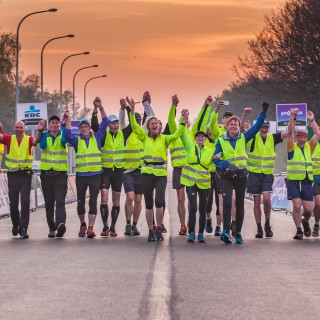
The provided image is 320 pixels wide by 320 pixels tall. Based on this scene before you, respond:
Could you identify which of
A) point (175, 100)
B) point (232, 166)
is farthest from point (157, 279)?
point (175, 100)

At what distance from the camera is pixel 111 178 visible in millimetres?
17453

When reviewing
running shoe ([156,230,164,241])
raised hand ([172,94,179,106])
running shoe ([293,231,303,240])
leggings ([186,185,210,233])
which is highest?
raised hand ([172,94,179,106])

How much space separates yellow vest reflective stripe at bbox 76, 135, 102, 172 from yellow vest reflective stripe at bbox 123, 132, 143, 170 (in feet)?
2.24

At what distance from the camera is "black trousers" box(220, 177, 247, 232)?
16.1m

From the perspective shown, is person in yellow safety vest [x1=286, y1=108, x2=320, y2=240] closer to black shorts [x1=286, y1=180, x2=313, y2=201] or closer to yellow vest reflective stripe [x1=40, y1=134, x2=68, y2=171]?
black shorts [x1=286, y1=180, x2=313, y2=201]

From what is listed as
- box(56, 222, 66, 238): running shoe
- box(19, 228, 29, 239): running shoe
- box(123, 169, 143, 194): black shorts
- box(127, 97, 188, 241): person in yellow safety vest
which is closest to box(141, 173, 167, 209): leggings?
box(127, 97, 188, 241): person in yellow safety vest

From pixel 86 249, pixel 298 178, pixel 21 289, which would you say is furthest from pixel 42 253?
pixel 298 178

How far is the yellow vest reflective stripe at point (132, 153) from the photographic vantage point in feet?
57.8

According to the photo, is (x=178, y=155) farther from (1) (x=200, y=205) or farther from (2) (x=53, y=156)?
(2) (x=53, y=156)

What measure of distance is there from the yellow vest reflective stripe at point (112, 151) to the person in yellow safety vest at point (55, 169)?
0.64m

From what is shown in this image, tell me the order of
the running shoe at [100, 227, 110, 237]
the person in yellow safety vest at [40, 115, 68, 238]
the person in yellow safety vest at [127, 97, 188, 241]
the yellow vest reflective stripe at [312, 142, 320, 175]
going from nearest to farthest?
the person in yellow safety vest at [127, 97, 188, 241]
the person in yellow safety vest at [40, 115, 68, 238]
the running shoe at [100, 227, 110, 237]
the yellow vest reflective stripe at [312, 142, 320, 175]

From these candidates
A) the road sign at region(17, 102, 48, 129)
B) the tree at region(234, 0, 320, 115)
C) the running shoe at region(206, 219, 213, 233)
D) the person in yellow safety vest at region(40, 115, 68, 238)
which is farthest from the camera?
the tree at region(234, 0, 320, 115)

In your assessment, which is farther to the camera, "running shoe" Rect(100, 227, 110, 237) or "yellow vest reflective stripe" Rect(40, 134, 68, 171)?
"running shoe" Rect(100, 227, 110, 237)

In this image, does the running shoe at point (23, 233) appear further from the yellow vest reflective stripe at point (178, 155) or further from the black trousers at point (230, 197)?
the black trousers at point (230, 197)
